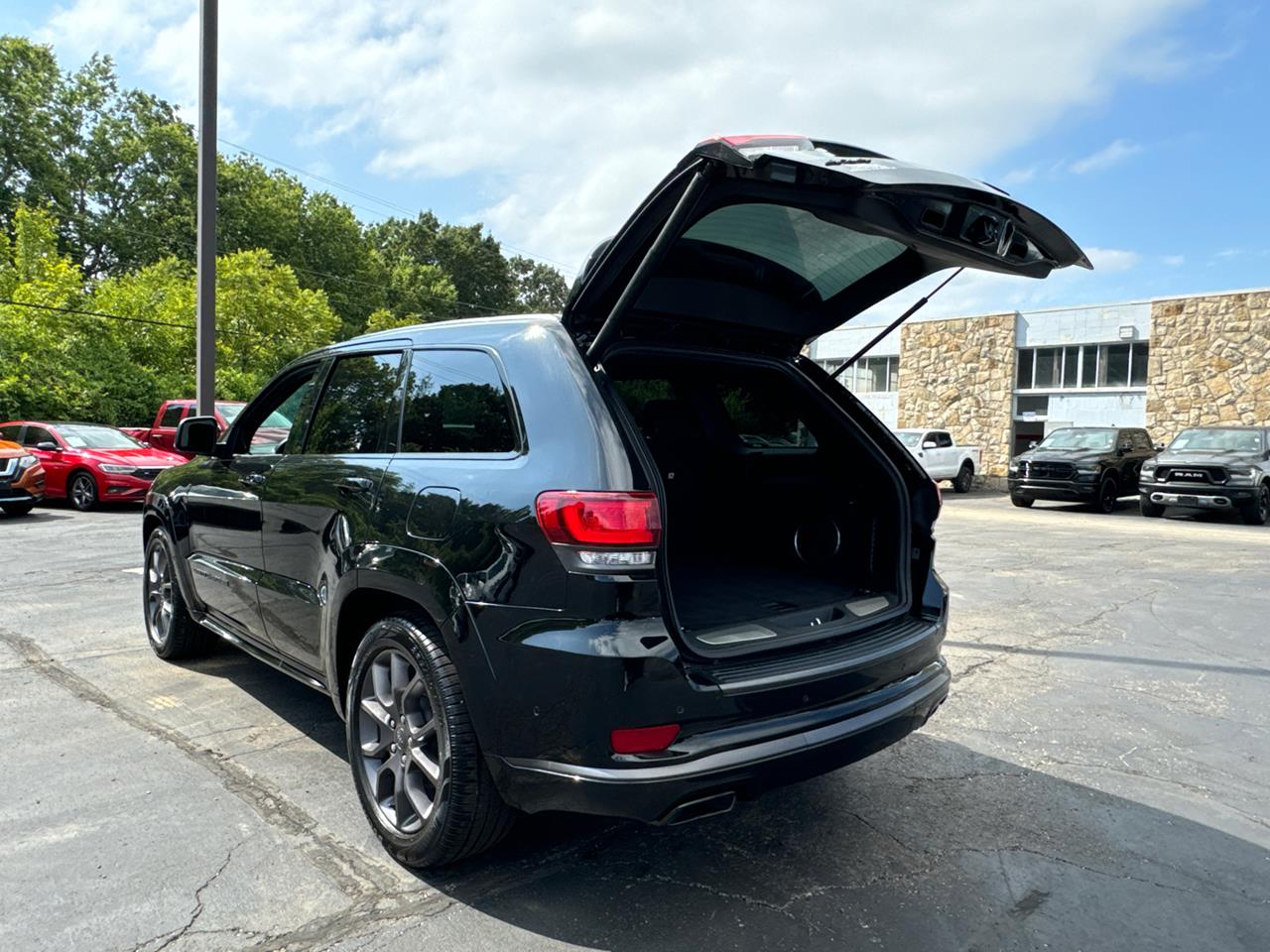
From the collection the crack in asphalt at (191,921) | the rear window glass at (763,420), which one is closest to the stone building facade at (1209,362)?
the rear window glass at (763,420)

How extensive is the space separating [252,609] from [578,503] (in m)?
2.27

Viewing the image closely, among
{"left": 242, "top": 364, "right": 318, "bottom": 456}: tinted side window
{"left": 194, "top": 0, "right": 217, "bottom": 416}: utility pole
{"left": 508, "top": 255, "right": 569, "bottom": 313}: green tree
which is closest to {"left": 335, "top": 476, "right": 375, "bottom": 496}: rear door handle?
{"left": 242, "top": 364, "right": 318, "bottom": 456}: tinted side window

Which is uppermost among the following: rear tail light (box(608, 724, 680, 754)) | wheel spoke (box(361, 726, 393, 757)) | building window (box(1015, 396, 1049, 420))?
building window (box(1015, 396, 1049, 420))

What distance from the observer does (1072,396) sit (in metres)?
29.0

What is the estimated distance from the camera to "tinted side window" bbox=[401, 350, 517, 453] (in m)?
2.77

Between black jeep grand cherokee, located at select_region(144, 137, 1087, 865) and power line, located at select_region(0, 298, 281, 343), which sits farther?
power line, located at select_region(0, 298, 281, 343)

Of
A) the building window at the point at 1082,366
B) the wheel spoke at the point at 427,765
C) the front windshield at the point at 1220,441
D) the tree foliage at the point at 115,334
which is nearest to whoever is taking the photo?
the wheel spoke at the point at 427,765

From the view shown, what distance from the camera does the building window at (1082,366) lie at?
2798cm

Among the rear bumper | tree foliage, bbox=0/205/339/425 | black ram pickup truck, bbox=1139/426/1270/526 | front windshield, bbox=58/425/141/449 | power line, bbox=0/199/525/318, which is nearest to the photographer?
the rear bumper

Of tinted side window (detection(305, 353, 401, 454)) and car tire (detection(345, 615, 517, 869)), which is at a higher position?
tinted side window (detection(305, 353, 401, 454))

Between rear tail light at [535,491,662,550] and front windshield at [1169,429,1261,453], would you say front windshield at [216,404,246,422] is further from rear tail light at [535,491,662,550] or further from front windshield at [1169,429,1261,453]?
front windshield at [1169,429,1261,453]

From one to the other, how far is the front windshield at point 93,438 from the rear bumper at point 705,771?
15.3 metres

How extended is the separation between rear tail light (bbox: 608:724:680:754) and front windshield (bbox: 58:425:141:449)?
15485 mm

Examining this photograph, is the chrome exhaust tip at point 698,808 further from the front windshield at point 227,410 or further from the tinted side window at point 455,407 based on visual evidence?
the front windshield at point 227,410
